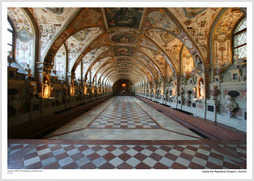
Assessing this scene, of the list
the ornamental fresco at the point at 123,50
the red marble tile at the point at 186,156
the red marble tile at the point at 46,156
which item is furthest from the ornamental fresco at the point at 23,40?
the ornamental fresco at the point at 123,50

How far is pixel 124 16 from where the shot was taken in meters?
6.76

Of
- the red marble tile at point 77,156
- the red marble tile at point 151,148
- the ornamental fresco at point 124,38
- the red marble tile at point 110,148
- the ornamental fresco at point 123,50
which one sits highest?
the ornamental fresco at point 123,50

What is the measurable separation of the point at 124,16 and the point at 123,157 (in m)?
8.00

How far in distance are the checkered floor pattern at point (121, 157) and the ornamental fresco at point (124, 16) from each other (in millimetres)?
7442

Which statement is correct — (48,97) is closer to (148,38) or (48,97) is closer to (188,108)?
(148,38)

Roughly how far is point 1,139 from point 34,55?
559 centimetres

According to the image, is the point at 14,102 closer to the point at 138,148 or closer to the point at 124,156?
the point at 124,156

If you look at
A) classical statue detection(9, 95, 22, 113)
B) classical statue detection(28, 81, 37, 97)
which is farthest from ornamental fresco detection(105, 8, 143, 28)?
classical statue detection(9, 95, 22, 113)

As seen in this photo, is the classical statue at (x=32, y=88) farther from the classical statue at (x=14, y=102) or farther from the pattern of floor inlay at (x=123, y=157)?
the pattern of floor inlay at (x=123, y=157)

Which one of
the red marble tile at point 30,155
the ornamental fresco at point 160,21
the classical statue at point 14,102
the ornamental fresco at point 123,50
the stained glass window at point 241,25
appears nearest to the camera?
the red marble tile at point 30,155

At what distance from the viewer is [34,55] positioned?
6004 millimetres

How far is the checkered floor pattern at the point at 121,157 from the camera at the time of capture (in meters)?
2.38

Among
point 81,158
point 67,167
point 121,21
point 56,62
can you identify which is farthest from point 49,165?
point 56,62

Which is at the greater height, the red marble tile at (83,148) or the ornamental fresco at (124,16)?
the ornamental fresco at (124,16)
